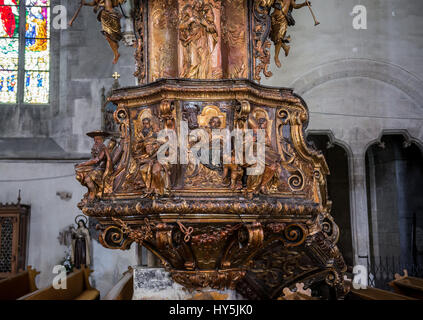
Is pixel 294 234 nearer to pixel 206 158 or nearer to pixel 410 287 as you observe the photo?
pixel 206 158

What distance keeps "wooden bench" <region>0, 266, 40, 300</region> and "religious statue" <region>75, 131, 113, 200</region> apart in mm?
4219

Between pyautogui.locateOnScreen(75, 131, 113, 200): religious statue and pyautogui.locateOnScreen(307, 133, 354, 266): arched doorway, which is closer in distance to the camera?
pyautogui.locateOnScreen(75, 131, 113, 200): religious statue

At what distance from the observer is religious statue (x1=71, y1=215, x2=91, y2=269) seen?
11039mm

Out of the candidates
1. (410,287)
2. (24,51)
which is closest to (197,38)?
(410,287)

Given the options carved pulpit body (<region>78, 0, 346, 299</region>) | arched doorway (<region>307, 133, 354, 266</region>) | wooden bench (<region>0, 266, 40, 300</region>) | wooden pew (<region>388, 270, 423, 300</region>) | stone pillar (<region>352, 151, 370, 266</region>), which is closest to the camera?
carved pulpit body (<region>78, 0, 346, 299</region>)

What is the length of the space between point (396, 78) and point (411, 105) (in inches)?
30.1

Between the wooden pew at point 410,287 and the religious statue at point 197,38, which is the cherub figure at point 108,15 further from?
the wooden pew at point 410,287

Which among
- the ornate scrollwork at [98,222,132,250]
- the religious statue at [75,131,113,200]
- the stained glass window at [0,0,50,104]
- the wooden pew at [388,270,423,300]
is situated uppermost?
the stained glass window at [0,0,50,104]

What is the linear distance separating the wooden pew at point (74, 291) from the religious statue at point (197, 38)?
340 cm

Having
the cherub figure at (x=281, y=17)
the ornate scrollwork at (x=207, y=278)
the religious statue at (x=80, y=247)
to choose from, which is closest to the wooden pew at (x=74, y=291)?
the religious statue at (x=80, y=247)

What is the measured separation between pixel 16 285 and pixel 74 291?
981 mm

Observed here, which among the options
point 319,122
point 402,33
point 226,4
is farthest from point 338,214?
point 226,4

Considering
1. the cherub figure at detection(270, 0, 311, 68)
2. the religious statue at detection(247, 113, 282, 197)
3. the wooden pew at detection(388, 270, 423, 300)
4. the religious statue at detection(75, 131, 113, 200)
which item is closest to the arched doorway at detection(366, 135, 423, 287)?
the wooden pew at detection(388, 270, 423, 300)

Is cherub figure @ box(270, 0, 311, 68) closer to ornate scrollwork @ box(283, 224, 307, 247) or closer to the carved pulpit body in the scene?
the carved pulpit body
